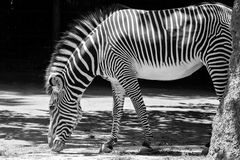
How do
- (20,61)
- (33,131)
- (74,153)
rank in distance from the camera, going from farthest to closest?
(20,61) < (33,131) < (74,153)

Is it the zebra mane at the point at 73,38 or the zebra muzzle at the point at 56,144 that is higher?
the zebra mane at the point at 73,38

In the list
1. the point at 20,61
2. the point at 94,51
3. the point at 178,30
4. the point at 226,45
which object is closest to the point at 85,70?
the point at 94,51

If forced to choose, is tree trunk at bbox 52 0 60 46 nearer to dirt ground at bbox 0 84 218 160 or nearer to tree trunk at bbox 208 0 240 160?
dirt ground at bbox 0 84 218 160

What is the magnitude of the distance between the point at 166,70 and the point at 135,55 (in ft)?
1.70

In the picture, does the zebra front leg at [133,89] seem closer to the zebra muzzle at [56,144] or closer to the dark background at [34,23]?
the zebra muzzle at [56,144]

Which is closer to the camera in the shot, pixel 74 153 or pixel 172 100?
pixel 74 153

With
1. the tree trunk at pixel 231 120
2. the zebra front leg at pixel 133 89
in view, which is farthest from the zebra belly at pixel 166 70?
the tree trunk at pixel 231 120

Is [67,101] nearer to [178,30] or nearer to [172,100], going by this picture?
[178,30]

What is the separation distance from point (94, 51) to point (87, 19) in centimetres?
59

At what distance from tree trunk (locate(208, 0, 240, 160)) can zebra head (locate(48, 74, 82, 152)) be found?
3.34 m

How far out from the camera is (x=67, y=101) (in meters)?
8.62

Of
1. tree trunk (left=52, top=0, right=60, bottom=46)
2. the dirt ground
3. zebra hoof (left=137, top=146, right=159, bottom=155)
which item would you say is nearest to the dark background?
tree trunk (left=52, top=0, right=60, bottom=46)

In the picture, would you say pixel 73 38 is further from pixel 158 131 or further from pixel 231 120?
pixel 231 120

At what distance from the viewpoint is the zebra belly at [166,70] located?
29.1 ft
